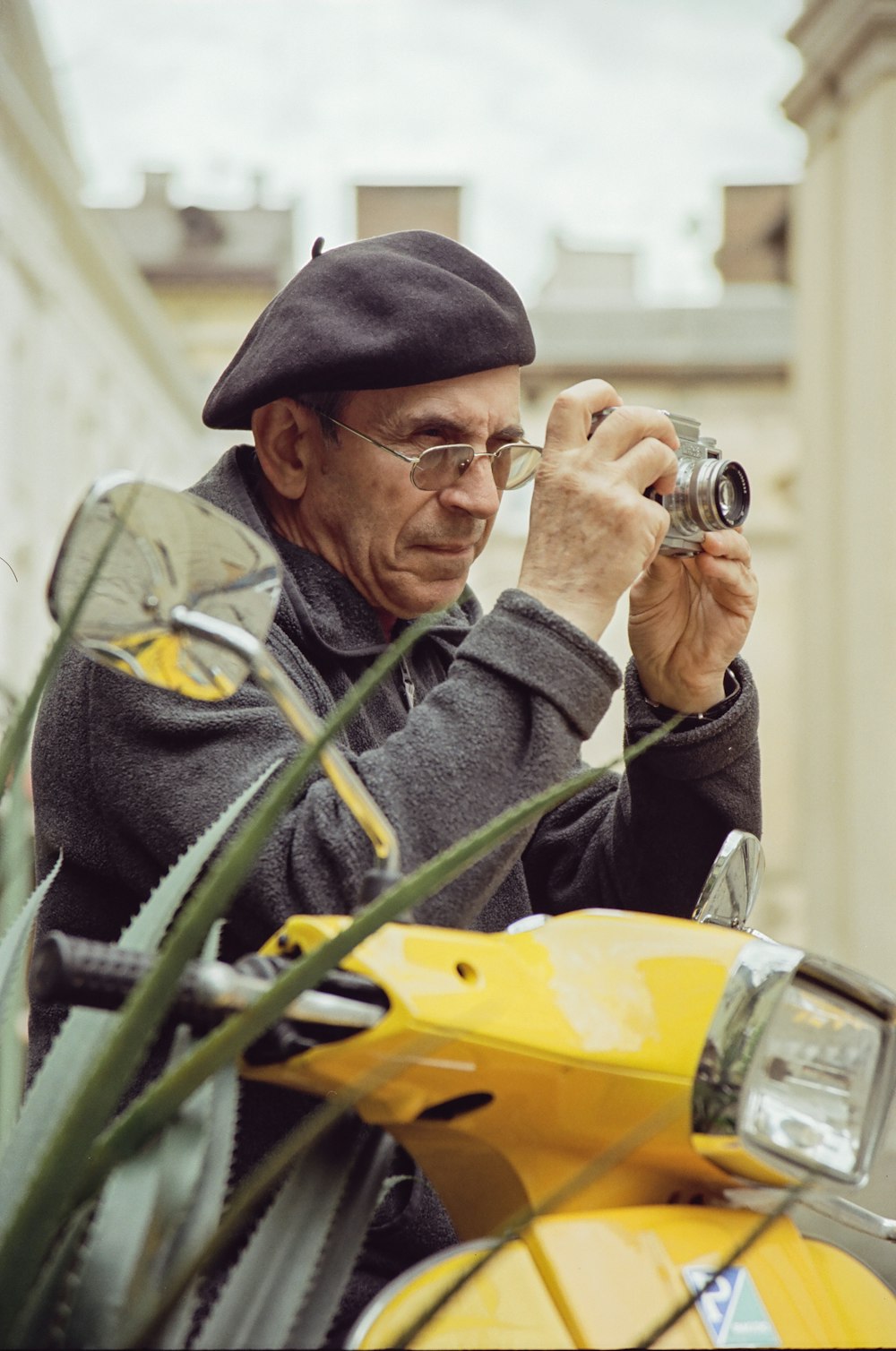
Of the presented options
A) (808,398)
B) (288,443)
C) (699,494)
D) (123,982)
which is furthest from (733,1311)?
(808,398)

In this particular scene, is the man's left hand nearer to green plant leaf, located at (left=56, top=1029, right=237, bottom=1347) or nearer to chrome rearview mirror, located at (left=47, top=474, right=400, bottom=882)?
chrome rearview mirror, located at (left=47, top=474, right=400, bottom=882)

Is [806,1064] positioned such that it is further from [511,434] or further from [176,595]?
[511,434]

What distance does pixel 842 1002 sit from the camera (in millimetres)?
802


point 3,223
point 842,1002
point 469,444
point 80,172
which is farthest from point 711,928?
point 80,172

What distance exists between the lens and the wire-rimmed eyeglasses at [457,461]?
1.52 metres

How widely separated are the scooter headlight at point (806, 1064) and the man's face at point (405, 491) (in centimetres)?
80

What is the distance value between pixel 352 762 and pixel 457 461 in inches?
19.2

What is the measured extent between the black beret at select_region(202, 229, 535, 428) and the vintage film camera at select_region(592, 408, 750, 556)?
217mm

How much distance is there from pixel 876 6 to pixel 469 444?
472cm

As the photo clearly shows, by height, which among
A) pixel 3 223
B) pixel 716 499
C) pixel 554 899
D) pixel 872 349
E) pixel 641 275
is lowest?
pixel 554 899

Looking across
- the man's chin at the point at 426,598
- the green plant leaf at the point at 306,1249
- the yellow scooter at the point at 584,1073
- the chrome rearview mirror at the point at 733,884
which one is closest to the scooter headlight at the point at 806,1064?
the yellow scooter at the point at 584,1073

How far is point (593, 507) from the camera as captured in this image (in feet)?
4.03

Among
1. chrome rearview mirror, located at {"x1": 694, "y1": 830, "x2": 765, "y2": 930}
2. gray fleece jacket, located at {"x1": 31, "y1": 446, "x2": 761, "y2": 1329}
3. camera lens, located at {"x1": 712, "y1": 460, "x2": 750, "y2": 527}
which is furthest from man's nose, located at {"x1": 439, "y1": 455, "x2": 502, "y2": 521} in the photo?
chrome rearview mirror, located at {"x1": 694, "y1": 830, "x2": 765, "y2": 930}

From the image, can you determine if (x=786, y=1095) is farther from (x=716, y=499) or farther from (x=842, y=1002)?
(x=716, y=499)
